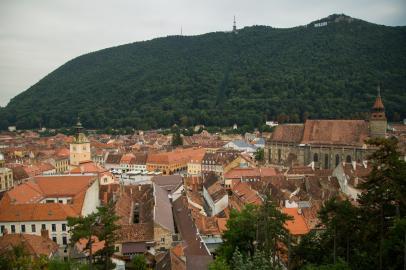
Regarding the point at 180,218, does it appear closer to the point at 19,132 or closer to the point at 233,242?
the point at 233,242

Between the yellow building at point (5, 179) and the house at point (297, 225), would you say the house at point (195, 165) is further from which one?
the house at point (297, 225)

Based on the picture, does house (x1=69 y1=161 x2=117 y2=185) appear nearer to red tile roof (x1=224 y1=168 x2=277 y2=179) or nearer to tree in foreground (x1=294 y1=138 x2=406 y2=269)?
red tile roof (x1=224 y1=168 x2=277 y2=179)

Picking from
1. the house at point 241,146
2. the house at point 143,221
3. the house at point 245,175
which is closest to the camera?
the house at point 143,221

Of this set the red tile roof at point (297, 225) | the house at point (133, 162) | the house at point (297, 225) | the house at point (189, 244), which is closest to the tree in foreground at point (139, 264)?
the house at point (189, 244)

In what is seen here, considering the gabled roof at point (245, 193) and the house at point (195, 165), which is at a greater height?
the gabled roof at point (245, 193)

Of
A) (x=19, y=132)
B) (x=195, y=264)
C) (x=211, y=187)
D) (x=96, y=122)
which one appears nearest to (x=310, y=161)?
(x=211, y=187)

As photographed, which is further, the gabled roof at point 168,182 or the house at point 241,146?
the house at point 241,146

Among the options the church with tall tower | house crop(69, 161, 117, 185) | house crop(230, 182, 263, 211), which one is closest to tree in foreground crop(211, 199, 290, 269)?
house crop(230, 182, 263, 211)

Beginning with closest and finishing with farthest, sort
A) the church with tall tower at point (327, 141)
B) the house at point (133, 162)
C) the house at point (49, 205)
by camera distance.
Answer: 1. the house at point (49, 205)
2. the church with tall tower at point (327, 141)
3. the house at point (133, 162)
